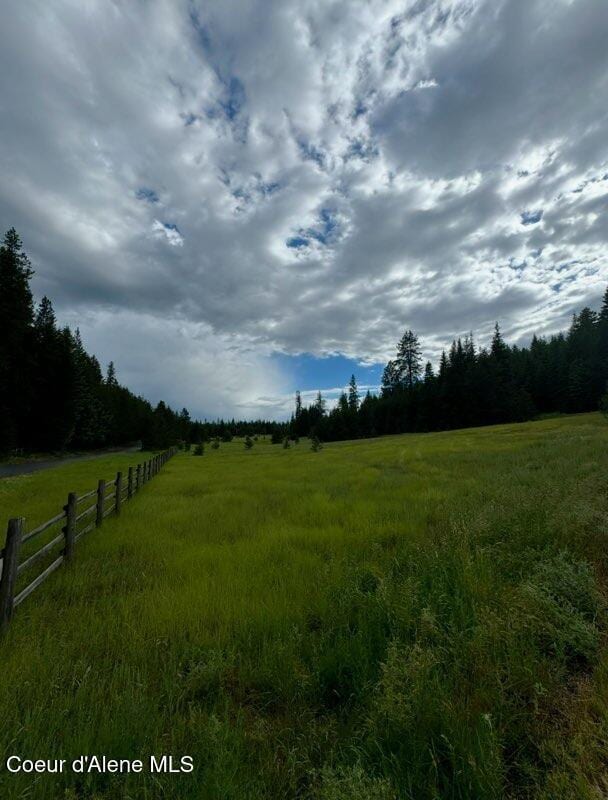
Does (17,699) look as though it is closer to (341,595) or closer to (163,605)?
(163,605)

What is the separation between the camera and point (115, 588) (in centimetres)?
543

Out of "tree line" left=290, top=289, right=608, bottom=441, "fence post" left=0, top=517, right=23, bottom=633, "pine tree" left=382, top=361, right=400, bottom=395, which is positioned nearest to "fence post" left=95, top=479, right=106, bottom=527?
"fence post" left=0, top=517, right=23, bottom=633

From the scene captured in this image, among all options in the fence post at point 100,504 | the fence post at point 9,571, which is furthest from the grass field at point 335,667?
the fence post at point 100,504

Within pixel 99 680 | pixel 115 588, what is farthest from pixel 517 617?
pixel 115 588

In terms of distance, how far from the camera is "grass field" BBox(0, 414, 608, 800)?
2285 millimetres

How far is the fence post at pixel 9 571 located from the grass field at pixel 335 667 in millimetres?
188

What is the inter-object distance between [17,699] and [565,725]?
13.9ft

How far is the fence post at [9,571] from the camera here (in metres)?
4.14

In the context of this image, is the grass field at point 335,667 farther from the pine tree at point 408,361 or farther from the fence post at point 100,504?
the pine tree at point 408,361

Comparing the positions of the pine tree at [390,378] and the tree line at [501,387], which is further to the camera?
the pine tree at [390,378]

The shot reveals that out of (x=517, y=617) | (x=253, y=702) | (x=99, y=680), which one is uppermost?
(x=517, y=617)

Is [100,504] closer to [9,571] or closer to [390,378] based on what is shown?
[9,571]

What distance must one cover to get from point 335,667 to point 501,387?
73.3 meters

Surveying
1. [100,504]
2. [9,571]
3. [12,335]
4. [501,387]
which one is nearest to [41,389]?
[12,335]
